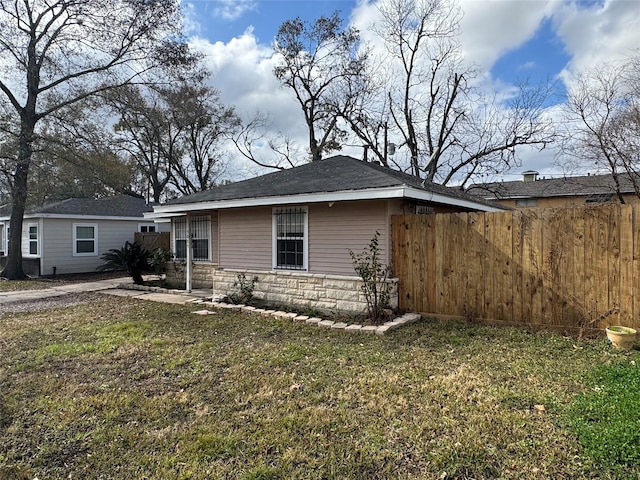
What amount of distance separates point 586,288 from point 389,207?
3.19 meters

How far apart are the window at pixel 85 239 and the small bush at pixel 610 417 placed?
1828 centimetres

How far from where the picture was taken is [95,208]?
1705 cm

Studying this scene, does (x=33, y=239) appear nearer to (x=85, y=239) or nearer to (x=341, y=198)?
(x=85, y=239)

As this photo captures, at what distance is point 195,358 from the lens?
4820mm

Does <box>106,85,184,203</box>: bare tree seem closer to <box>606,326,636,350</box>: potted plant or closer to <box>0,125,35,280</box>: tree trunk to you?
<box>0,125,35,280</box>: tree trunk

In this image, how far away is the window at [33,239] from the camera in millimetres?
15766

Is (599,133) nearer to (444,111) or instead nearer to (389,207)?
(444,111)

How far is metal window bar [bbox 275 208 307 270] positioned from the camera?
307 inches

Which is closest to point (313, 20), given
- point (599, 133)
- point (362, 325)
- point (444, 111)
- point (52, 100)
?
point (444, 111)

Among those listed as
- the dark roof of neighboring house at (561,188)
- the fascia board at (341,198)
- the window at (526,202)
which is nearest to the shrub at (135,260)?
the fascia board at (341,198)

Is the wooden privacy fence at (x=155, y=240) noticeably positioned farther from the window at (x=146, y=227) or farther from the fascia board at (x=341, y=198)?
the fascia board at (x=341, y=198)

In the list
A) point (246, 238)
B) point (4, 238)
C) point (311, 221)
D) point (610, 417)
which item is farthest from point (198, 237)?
point (4, 238)

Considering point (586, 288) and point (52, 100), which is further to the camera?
point (52, 100)

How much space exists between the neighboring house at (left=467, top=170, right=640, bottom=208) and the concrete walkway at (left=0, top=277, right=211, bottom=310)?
681 inches
